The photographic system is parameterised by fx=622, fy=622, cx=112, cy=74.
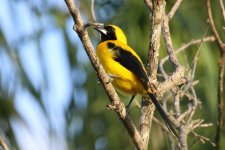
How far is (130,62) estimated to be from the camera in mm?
4777

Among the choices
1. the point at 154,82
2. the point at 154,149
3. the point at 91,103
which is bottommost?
the point at 154,149

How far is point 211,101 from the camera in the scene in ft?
18.6

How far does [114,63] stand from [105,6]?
2.01m

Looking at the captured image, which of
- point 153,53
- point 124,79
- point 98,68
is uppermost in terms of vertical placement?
point 98,68

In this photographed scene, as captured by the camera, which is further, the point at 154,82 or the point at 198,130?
the point at 198,130

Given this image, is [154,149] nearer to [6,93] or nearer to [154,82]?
[6,93]

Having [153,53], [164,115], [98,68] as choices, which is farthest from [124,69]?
[98,68]

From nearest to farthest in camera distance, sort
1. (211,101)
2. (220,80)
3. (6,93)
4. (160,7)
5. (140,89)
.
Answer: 1. (220,80)
2. (160,7)
3. (140,89)
4. (211,101)
5. (6,93)

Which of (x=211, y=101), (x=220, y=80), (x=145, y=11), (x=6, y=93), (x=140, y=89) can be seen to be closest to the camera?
(x=220, y=80)

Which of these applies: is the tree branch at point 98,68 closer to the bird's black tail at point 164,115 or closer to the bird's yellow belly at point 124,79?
the bird's black tail at point 164,115

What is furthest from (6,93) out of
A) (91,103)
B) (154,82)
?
(154,82)

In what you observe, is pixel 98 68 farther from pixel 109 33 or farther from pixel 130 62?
pixel 109 33

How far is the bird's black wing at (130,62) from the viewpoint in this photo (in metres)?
4.61

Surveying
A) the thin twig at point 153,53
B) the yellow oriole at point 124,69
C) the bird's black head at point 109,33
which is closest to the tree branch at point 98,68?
the thin twig at point 153,53
